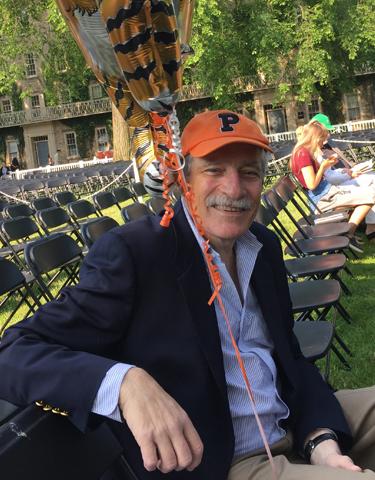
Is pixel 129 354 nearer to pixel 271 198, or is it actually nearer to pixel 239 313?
pixel 239 313

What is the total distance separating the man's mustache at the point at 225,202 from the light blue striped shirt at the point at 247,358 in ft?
0.29

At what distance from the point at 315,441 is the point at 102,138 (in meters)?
44.3

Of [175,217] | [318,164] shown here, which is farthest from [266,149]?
[318,164]

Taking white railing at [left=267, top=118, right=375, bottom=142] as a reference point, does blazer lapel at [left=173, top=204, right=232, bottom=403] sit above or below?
below

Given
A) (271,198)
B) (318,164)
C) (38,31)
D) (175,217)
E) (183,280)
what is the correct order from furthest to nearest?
(38,31) < (318,164) < (271,198) < (175,217) < (183,280)

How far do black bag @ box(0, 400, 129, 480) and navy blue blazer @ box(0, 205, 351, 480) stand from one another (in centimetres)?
4

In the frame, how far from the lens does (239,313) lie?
6.57ft

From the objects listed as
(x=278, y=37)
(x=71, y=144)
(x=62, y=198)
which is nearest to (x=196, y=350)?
(x=62, y=198)

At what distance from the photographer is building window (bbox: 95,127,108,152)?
44875 mm

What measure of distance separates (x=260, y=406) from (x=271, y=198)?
4678 millimetres

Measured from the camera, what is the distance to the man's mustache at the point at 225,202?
1.97m

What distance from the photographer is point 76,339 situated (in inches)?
66.6

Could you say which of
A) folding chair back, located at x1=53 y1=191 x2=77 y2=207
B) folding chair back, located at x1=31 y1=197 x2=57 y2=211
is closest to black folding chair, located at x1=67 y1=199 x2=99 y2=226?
folding chair back, located at x1=31 y1=197 x2=57 y2=211

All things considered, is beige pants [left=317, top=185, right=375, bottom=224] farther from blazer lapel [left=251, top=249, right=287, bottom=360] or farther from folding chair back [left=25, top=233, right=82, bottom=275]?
blazer lapel [left=251, top=249, right=287, bottom=360]
